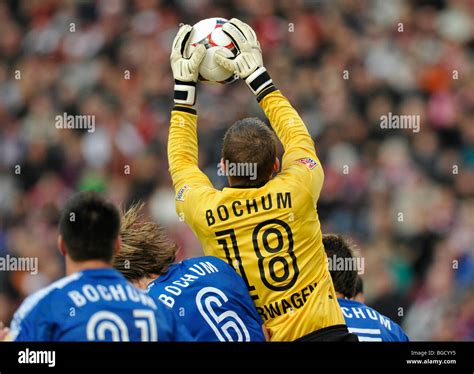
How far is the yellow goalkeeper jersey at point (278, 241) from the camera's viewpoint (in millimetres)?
5117

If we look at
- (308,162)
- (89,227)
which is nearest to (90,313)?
(89,227)

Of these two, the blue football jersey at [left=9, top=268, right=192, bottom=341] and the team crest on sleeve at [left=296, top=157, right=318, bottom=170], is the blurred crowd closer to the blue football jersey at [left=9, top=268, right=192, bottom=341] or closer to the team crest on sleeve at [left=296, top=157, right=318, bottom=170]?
the team crest on sleeve at [left=296, top=157, right=318, bottom=170]

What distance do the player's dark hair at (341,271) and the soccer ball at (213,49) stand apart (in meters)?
1.12

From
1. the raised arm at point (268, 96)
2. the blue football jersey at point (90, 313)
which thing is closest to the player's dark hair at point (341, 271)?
the raised arm at point (268, 96)

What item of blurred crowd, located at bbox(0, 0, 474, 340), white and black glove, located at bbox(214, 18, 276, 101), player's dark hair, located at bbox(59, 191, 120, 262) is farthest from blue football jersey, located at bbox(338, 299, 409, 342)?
blurred crowd, located at bbox(0, 0, 474, 340)

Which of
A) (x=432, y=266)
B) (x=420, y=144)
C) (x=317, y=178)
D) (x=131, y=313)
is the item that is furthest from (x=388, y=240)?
(x=131, y=313)

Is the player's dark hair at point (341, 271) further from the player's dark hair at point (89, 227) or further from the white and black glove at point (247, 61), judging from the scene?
the player's dark hair at point (89, 227)

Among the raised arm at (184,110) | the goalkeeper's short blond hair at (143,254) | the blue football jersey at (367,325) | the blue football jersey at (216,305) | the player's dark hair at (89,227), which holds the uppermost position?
the raised arm at (184,110)

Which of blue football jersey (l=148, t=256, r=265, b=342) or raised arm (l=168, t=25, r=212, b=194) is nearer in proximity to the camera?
blue football jersey (l=148, t=256, r=265, b=342)

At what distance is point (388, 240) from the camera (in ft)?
37.7

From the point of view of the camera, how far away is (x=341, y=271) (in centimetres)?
595

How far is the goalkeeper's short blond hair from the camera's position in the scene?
5.53 metres

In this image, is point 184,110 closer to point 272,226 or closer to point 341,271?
point 272,226
